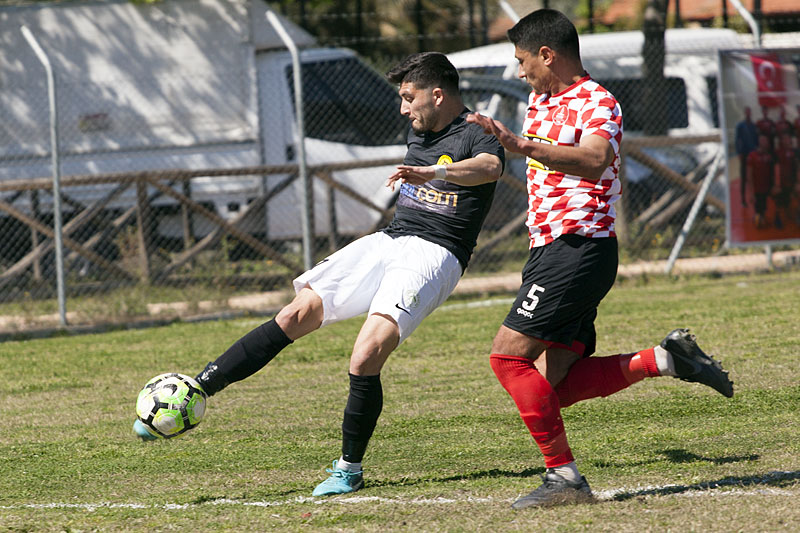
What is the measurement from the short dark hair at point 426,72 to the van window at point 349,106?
8609 mm

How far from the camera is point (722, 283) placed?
12.4m

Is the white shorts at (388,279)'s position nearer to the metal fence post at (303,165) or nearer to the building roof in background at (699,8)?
the metal fence post at (303,165)

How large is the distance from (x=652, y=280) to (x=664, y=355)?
27.2 feet

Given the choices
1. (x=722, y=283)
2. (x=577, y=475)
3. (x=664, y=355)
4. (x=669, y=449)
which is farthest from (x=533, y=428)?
(x=722, y=283)

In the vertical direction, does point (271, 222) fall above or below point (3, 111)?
below

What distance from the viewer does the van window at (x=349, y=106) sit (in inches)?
542

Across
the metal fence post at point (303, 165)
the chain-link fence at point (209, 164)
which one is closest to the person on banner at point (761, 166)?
the chain-link fence at point (209, 164)

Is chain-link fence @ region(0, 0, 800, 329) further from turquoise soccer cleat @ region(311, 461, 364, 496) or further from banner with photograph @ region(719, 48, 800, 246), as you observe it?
turquoise soccer cleat @ region(311, 461, 364, 496)

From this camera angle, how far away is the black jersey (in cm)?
516

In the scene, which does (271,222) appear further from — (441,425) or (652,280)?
(441,425)

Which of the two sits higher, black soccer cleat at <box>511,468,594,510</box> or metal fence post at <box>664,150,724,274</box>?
black soccer cleat at <box>511,468,594,510</box>

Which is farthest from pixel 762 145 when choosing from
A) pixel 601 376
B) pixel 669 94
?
pixel 601 376

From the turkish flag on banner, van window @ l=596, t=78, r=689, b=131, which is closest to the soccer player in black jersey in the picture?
the turkish flag on banner

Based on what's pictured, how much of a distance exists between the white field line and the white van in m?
8.87
